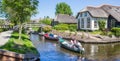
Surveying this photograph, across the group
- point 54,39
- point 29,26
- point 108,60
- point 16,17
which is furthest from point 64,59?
point 29,26

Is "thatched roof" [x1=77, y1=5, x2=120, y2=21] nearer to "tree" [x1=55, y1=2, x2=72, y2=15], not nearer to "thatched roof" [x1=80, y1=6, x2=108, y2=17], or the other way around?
"thatched roof" [x1=80, y1=6, x2=108, y2=17]

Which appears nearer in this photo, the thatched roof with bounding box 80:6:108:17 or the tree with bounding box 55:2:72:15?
the thatched roof with bounding box 80:6:108:17

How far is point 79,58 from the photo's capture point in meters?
29.3

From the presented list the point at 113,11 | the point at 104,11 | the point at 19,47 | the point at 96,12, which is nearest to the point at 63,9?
the point at 104,11

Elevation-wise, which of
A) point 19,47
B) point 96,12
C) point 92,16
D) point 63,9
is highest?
point 63,9

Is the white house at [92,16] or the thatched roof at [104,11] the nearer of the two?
the thatched roof at [104,11]

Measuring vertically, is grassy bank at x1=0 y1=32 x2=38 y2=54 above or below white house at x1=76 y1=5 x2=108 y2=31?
below

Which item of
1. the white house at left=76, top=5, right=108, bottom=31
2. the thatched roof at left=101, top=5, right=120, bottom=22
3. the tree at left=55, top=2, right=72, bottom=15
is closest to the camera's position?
the thatched roof at left=101, top=5, right=120, bottom=22

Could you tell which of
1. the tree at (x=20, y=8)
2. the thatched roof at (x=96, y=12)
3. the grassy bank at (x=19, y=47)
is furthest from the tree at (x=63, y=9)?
the grassy bank at (x=19, y=47)

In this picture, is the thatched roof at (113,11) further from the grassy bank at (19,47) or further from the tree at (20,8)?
the grassy bank at (19,47)

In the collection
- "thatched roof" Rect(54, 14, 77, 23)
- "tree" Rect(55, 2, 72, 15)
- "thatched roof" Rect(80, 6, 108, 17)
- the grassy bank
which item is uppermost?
"tree" Rect(55, 2, 72, 15)

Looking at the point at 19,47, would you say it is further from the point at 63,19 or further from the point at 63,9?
the point at 63,9

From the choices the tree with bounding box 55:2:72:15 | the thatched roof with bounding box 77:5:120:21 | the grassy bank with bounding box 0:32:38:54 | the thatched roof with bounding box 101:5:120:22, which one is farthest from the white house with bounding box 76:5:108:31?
the tree with bounding box 55:2:72:15

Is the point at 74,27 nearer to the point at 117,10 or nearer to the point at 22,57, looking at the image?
the point at 117,10
